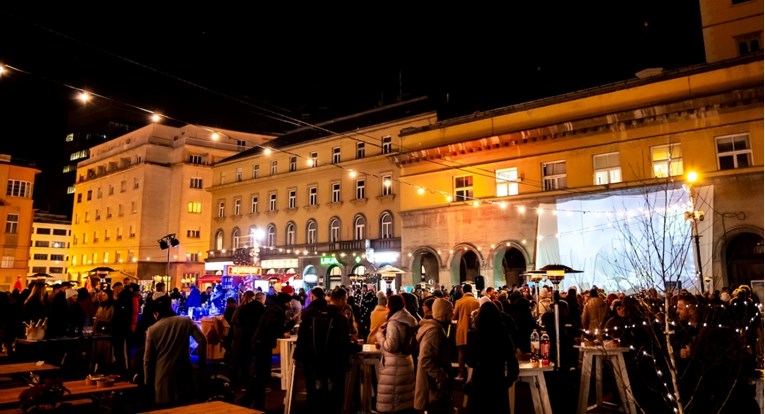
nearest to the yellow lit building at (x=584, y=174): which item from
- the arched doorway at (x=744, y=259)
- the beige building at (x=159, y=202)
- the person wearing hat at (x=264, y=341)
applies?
the arched doorway at (x=744, y=259)

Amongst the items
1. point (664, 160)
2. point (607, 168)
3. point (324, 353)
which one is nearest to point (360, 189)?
point (607, 168)

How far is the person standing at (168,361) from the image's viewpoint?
616 cm

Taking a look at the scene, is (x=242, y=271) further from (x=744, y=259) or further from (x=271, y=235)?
(x=744, y=259)

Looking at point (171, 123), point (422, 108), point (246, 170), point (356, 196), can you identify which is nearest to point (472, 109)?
point (422, 108)

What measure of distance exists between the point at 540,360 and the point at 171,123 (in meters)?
55.0

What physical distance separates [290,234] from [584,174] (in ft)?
73.5

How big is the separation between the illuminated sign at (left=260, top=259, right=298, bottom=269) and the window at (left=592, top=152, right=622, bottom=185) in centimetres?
2157

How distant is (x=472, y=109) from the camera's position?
33062 millimetres

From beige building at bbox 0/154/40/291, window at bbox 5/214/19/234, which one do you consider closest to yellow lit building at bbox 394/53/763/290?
beige building at bbox 0/154/40/291

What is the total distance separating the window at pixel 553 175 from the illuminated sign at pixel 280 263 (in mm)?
19238

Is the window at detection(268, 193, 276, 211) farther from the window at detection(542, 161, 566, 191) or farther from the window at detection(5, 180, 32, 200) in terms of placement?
the window at detection(542, 161, 566, 191)

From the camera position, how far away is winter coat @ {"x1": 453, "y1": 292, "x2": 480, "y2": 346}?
10188 mm

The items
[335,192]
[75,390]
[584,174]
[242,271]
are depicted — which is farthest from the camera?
[335,192]

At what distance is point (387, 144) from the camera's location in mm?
32781
